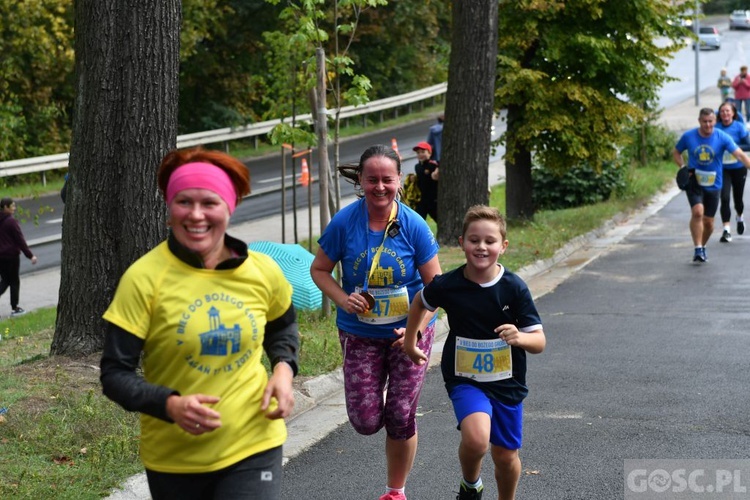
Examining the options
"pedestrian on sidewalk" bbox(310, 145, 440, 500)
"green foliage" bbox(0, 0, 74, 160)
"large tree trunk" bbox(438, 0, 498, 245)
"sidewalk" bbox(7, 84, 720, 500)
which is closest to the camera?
"pedestrian on sidewalk" bbox(310, 145, 440, 500)

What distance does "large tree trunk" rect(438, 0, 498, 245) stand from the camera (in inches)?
635

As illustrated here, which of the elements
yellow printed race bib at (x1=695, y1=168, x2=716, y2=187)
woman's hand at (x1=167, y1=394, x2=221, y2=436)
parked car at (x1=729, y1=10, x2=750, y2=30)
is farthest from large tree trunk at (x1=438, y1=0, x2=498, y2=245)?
parked car at (x1=729, y1=10, x2=750, y2=30)

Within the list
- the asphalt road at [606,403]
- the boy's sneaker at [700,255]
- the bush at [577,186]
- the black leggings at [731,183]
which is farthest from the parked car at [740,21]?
the asphalt road at [606,403]

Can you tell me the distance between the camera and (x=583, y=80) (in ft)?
60.7

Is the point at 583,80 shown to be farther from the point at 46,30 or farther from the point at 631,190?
the point at 46,30

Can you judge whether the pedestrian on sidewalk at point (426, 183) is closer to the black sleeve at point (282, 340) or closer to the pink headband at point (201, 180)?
the black sleeve at point (282, 340)

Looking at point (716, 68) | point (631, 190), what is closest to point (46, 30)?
point (631, 190)

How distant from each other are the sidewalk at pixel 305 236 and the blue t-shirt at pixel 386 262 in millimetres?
1532

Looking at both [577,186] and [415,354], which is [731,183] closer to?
[577,186]

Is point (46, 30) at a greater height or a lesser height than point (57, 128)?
greater

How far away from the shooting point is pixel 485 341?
5340 millimetres

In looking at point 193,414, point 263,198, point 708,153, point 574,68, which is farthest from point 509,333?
point 263,198

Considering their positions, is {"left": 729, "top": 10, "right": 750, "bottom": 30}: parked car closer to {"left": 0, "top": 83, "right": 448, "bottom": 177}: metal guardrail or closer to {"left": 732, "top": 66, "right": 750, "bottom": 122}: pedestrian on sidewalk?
{"left": 0, "top": 83, "right": 448, "bottom": 177}: metal guardrail

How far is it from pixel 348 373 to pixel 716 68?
185 ft
